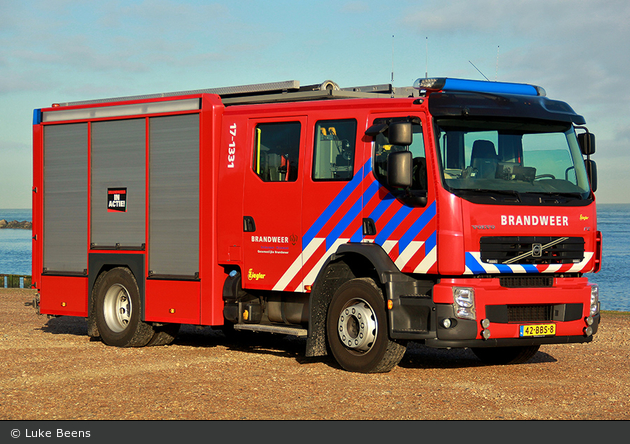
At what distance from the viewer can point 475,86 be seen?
993 centimetres

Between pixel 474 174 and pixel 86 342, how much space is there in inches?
265

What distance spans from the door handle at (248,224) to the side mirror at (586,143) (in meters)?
4.10

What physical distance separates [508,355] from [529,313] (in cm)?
169

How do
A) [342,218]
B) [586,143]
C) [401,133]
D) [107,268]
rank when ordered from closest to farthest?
[401,133]
[342,218]
[586,143]
[107,268]

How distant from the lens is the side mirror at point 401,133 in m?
9.15

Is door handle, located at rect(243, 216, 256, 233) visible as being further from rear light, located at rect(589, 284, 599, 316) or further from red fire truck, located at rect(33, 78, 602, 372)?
rear light, located at rect(589, 284, 599, 316)

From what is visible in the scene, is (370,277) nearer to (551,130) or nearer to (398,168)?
(398,168)

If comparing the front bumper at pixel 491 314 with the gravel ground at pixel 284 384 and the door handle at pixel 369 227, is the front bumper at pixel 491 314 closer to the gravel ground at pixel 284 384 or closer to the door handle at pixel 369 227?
the gravel ground at pixel 284 384

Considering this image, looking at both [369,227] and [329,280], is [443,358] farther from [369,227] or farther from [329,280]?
[369,227]

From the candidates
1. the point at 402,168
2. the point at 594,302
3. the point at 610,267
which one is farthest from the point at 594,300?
the point at 610,267

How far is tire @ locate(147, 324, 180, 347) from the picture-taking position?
41.3 ft

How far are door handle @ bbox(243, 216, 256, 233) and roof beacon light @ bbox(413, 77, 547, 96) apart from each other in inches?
107

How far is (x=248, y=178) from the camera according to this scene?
36.5ft
